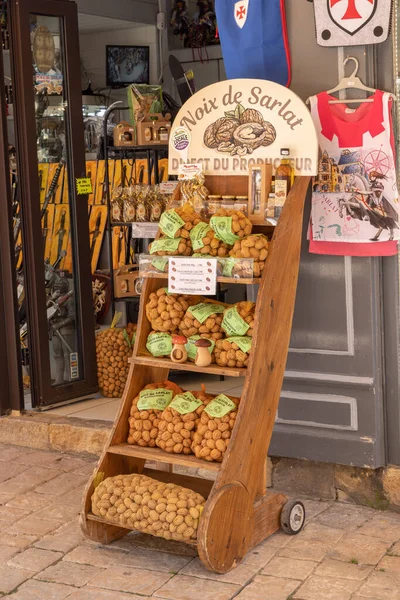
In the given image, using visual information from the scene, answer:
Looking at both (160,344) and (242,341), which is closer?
(242,341)

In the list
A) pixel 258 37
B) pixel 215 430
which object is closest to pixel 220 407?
pixel 215 430

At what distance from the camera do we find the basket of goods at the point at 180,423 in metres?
3.78

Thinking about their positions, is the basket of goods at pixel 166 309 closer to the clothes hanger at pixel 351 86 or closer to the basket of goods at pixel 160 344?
the basket of goods at pixel 160 344

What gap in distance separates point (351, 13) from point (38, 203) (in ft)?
7.48

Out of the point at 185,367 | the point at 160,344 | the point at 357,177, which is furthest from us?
the point at 357,177

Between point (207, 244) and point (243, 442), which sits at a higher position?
point (207, 244)

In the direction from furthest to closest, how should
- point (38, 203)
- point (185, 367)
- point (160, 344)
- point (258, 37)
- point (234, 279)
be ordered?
point (38, 203)
point (258, 37)
point (160, 344)
point (185, 367)
point (234, 279)

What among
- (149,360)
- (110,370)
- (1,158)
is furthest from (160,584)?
(1,158)

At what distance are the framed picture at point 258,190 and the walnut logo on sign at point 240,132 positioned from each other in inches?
5.4

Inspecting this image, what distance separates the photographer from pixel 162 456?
3.77 m

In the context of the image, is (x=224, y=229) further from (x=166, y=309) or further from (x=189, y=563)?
(x=189, y=563)

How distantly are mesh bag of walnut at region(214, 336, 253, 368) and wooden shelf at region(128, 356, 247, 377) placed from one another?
0.03 metres

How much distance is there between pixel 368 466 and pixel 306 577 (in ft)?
2.63

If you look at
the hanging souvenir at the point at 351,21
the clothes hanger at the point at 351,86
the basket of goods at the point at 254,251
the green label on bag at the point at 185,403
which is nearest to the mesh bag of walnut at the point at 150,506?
the green label on bag at the point at 185,403
